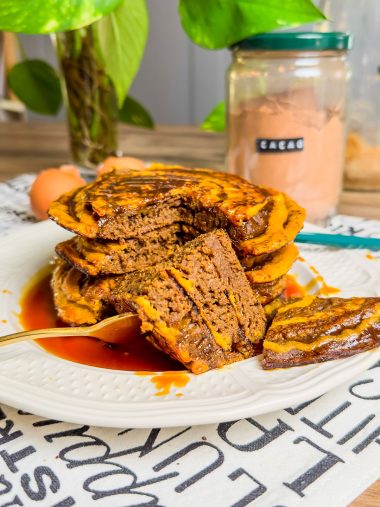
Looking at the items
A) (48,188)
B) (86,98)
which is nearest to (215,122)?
(86,98)

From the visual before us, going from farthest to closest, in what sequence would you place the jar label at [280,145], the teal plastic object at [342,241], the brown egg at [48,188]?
1. the brown egg at [48,188]
2. the jar label at [280,145]
3. the teal plastic object at [342,241]

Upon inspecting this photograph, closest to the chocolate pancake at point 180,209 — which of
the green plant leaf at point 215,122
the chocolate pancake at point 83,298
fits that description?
the chocolate pancake at point 83,298

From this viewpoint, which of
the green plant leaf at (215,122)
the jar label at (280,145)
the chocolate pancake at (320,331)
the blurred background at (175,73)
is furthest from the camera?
the blurred background at (175,73)

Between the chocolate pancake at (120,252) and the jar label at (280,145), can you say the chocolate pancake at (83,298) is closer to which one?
the chocolate pancake at (120,252)

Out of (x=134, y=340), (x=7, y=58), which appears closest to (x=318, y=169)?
(x=134, y=340)

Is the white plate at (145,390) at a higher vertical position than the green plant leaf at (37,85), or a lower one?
lower

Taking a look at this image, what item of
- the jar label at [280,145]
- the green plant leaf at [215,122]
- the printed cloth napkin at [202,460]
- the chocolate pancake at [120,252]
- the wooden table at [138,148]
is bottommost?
the printed cloth napkin at [202,460]

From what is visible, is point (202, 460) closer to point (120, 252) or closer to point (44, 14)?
point (120, 252)

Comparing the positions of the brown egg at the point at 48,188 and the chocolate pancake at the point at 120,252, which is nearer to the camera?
the chocolate pancake at the point at 120,252
